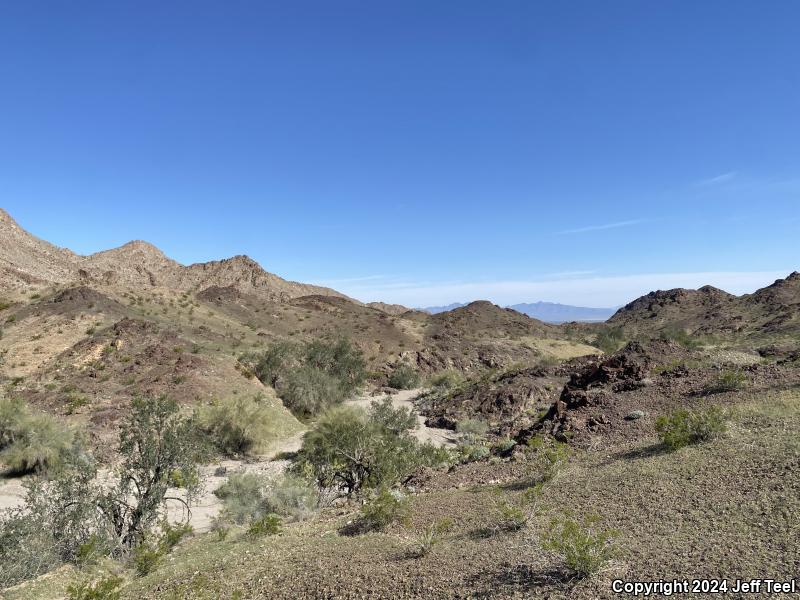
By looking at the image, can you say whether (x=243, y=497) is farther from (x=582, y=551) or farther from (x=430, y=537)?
(x=582, y=551)

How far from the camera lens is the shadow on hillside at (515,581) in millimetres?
6652

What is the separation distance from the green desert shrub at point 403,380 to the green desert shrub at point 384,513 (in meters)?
40.5

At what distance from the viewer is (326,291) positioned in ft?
482

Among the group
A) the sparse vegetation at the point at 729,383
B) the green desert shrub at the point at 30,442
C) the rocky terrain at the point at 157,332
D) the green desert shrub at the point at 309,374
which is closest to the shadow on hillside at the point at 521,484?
the sparse vegetation at the point at 729,383

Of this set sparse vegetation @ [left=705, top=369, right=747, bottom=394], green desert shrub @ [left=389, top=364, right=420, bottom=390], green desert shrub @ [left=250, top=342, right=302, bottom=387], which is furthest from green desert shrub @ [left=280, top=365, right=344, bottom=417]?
sparse vegetation @ [left=705, top=369, right=747, bottom=394]

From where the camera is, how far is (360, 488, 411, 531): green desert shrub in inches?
410

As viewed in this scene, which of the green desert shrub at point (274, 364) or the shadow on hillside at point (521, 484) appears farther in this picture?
the green desert shrub at point (274, 364)

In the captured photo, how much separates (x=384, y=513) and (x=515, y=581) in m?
4.09

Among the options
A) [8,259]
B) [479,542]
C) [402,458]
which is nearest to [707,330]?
[402,458]

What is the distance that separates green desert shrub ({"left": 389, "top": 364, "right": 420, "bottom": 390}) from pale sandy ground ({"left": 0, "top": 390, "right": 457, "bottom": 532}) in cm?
1611

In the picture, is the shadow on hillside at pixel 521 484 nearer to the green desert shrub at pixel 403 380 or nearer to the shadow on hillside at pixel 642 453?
the shadow on hillside at pixel 642 453

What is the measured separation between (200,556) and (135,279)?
338 ft

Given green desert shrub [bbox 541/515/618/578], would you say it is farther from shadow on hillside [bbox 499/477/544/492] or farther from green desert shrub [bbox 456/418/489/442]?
green desert shrub [bbox 456/418/489/442]

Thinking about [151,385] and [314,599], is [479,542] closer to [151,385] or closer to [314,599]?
[314,599]
